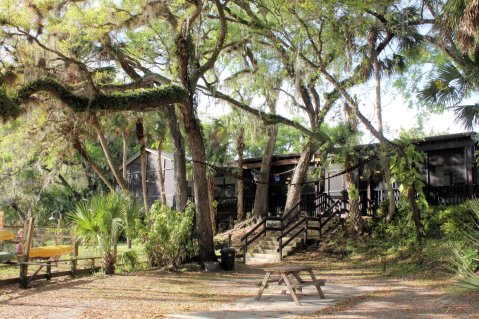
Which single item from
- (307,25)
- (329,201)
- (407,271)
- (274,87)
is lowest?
(407,271)

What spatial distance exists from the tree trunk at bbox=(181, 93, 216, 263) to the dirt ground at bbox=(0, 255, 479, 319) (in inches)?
37.7

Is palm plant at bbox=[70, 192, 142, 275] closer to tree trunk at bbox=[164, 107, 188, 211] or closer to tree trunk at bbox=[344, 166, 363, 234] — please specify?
tree trunk at bbox=[164, 107, 188, 211]

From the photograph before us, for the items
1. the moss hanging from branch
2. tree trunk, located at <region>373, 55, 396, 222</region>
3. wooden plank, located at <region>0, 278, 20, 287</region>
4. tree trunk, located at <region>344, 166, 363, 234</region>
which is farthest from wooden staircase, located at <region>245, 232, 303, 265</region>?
wooden plank, located at <region>0, 278, 20, 287</region>

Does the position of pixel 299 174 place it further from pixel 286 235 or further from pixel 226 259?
pixel 226 259

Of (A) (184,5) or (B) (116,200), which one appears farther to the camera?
(A) (184,5)

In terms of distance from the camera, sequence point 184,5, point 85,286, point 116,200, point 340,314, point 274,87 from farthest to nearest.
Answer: point 274,87 < point 184,5 < point 116,200 < point 85,286 < point 340,314

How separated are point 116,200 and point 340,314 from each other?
686cm

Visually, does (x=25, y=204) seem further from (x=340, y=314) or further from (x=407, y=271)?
(x=340, y=314)

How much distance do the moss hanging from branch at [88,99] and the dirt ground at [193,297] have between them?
408 centimetres

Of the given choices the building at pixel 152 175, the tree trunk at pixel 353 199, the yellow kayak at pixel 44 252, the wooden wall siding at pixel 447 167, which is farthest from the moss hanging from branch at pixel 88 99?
the building at pixel 152 175

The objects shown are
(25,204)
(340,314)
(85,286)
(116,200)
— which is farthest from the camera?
(25,204)

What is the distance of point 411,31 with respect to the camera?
50.0 feet

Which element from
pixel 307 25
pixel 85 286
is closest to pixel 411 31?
pixel 307 25

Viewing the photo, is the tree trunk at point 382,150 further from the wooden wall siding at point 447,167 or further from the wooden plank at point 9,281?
the wooden plank at point 9,281
